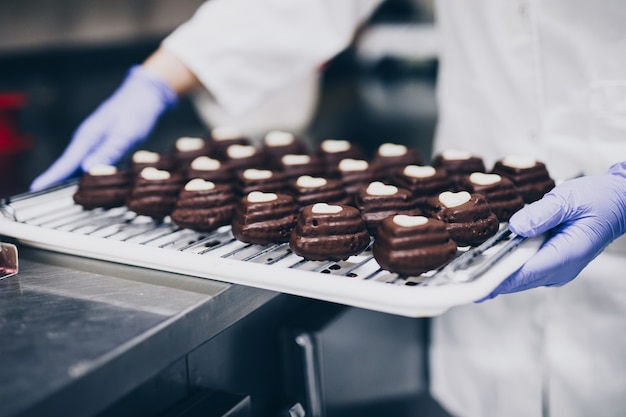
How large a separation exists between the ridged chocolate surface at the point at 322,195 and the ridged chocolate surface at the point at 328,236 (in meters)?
0.26

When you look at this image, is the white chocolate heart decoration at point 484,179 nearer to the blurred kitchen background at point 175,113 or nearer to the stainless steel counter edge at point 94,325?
the blurred kitchen background at point 175,113

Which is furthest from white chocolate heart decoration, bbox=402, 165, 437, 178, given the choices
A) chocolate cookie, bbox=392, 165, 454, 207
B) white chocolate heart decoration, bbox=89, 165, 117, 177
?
white chocolate heart decoration, bbox=89, 165, 117, 177

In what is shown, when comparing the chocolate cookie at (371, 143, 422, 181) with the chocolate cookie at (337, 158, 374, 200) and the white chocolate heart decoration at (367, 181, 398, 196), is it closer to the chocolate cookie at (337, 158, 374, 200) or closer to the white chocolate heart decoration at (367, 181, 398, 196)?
the chocolate cookie at (337, 158, 374, 200)

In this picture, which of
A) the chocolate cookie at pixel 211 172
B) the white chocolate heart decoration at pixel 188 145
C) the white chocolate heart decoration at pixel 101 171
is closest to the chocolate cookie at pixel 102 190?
the white chocolate heart decoration at pixel 101 171

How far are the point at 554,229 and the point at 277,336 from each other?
0.78 meters

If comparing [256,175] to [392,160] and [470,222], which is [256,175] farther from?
[470,222]

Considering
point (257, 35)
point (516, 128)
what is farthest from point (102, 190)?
point (516, 128)

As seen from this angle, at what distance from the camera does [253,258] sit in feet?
5.30

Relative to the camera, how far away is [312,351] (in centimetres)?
168

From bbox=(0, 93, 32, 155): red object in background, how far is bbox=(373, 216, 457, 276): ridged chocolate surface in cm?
240

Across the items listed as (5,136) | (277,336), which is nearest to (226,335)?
(277,336)

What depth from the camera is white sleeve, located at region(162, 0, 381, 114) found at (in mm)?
2516

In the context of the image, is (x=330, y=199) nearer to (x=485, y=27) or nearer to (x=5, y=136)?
(x=485, y=27)

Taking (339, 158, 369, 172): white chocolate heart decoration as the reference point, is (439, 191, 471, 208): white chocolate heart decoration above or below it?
below
